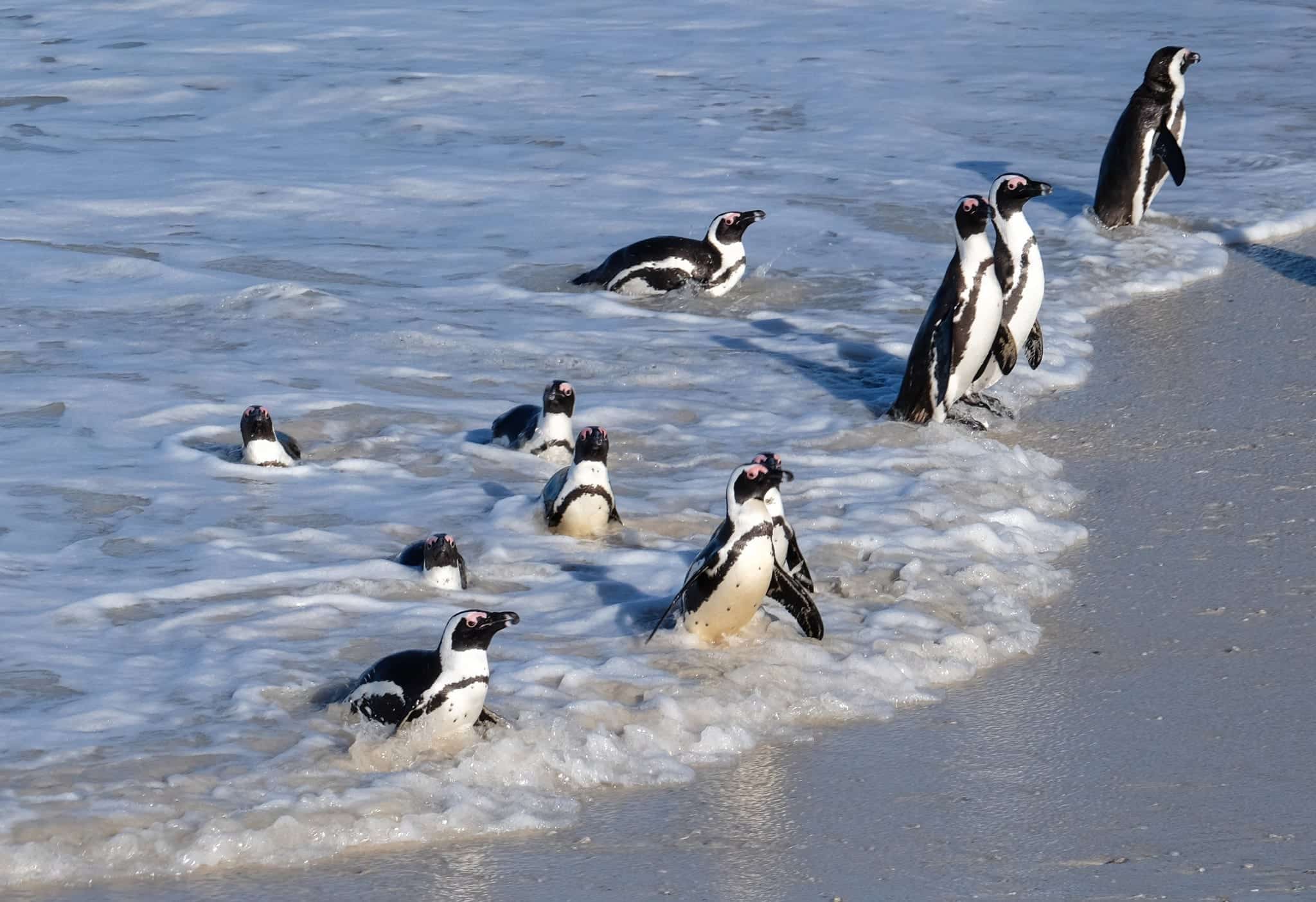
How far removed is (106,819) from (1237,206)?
8.54 metres

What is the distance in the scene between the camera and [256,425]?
6.23 meters

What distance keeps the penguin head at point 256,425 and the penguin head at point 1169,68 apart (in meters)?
6.41

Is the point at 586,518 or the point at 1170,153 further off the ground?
the point at 1170,153

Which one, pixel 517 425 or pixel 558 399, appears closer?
pixel 558 399

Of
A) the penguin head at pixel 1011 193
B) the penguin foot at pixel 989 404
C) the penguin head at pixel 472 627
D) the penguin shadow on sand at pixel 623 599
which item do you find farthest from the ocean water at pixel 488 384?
the penguin head at pixel 1011 193

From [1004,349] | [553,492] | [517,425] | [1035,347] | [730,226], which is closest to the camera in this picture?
[553,492]

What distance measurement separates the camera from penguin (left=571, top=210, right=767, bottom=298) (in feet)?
30.0

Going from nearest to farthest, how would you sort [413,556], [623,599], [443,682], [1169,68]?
1. [443,682]
2. [623,599]
3. [413,556]
4. [1169,68]

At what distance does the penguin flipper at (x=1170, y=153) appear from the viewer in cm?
1017

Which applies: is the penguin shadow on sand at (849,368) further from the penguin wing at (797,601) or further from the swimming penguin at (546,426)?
the penguin wing at (797,601)

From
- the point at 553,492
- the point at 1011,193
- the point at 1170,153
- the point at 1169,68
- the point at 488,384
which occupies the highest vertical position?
the point at 1169,68

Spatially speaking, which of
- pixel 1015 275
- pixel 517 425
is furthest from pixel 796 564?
pixel 1015 275

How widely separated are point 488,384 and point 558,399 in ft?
4.53

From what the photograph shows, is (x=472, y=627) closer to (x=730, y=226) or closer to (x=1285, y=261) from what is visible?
(x=730, y=226)
